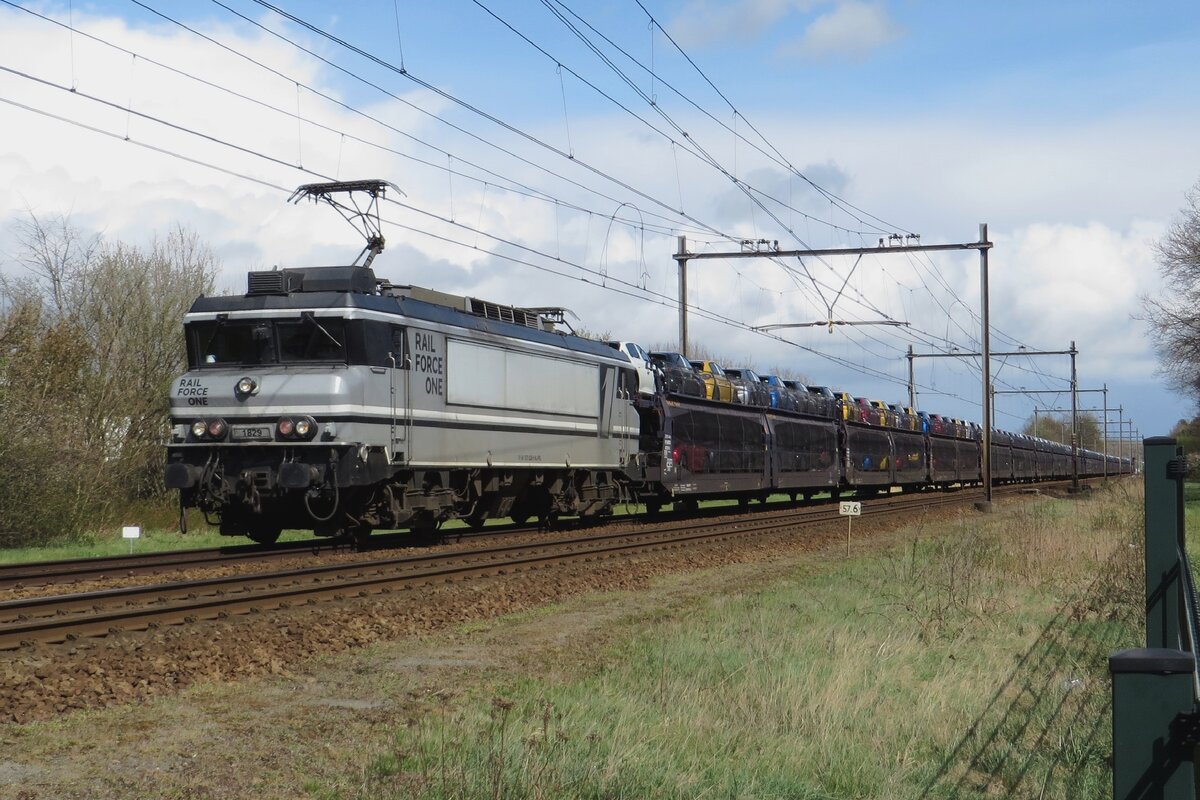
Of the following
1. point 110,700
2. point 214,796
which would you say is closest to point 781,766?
point 214,796

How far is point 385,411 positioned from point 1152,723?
14528 millimetres

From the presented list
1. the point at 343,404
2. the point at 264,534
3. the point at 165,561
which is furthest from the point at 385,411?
the point at 165,561

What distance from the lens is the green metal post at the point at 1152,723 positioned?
2957 mm

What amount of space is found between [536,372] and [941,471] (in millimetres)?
37566

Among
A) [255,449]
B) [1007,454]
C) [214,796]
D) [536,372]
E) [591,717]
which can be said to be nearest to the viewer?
[214,796]

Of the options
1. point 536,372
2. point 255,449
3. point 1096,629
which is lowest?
point 1096,629

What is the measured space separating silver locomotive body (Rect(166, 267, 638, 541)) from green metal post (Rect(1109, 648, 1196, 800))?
13.8m

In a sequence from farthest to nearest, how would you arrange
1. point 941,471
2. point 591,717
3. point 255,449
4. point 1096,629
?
point 941,471
point 255,449
point 1096,629
point 591,717

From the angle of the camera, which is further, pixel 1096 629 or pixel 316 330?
pixel 316 330

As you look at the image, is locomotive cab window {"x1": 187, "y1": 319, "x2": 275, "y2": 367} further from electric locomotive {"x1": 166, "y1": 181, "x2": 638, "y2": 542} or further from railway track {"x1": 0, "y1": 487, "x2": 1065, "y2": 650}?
railway track {"x1": 0, "y1": 487, "x2": 1065, "y2": 650}

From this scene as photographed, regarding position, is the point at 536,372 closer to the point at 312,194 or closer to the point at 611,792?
the point at 312,194

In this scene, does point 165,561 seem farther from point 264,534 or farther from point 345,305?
point 345,305

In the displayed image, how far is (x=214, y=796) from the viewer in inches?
221

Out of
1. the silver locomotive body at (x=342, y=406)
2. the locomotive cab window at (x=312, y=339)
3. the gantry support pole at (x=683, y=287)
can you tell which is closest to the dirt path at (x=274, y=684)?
the silver locomotive body at (x=342, y=406)
